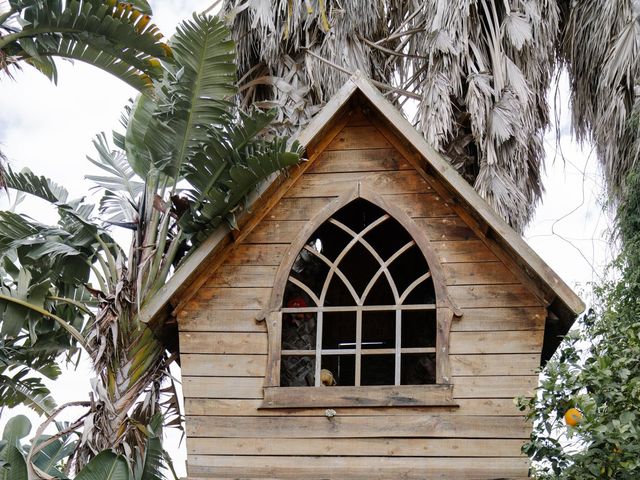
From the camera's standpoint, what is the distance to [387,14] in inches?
571

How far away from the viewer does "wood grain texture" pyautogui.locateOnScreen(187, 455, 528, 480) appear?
23.7 feet

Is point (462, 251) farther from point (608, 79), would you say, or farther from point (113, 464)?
point (608, 79)

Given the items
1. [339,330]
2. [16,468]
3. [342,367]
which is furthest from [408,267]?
[16,468]

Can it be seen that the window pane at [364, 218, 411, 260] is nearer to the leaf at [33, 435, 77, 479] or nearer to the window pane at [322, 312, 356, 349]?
the window pane at [322, 312, 356, 349]

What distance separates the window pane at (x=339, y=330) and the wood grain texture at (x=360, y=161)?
263cm

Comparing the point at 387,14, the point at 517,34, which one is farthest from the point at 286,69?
the point at 517,34

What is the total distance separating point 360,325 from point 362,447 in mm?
943

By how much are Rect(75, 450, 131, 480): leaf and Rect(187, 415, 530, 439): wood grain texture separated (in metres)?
0.89

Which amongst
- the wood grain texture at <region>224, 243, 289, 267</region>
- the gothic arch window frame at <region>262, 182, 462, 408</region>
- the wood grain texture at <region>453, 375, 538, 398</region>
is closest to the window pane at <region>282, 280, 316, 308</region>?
the wood grain texture at <region>224, 243, 289, 267</region>

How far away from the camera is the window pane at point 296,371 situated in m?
8.96

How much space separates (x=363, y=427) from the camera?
7.41 metres

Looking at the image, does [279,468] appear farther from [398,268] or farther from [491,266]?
[398,268]

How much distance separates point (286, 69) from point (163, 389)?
619 centimetres

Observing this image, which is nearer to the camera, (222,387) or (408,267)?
(222,387)
